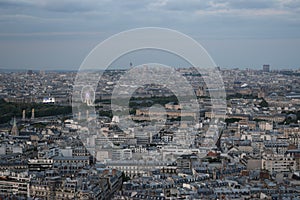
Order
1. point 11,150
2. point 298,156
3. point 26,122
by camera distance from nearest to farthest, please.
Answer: point 298,156, point 11,150, point 26,122

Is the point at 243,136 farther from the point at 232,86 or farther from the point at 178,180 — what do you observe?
the point at 232,86

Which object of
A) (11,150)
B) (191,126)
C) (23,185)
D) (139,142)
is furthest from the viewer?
(191,126)

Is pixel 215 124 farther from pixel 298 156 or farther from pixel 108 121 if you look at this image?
pixel 298 156

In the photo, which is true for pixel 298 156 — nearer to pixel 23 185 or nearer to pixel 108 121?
pixel 23 185

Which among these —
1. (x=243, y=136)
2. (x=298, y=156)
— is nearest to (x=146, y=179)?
(x=298, y=156)

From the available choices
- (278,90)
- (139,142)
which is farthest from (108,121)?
(278,90)

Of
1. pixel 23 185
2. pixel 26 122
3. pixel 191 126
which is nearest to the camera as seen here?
pixel 23 185

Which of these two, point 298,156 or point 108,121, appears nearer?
point 298,156

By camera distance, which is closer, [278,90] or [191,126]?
[191,126]

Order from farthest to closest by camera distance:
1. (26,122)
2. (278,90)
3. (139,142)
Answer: (278,90)
(26,122)
(139,142)
